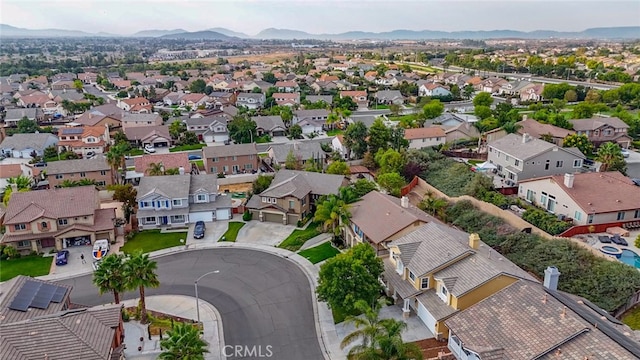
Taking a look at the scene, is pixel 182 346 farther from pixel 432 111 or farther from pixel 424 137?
pixel 432 111

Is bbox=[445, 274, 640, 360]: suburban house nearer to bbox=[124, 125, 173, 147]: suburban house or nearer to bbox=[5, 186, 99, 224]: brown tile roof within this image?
bbox=[5, 186, 99, 224]: brown tile roof

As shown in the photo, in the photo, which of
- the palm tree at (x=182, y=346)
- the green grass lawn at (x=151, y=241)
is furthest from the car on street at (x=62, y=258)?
the palm tree at (x=182, y=346)

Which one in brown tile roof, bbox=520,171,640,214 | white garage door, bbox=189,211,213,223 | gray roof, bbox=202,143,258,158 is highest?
brown tile roof, bbox=520,171,640,214

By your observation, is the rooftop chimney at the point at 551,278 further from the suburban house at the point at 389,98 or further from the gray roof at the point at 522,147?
the suburban house at the point at 389,98

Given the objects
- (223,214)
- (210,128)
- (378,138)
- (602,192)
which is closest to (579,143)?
(602,192)

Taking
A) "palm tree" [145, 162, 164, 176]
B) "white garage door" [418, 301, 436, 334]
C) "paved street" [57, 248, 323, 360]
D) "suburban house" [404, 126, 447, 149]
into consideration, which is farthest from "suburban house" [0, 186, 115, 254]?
"suburban house" [404, 126, 447, 149]

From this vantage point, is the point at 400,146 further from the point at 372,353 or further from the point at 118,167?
the point at 372,353

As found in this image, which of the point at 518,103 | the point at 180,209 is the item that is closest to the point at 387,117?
the point at 518,103
